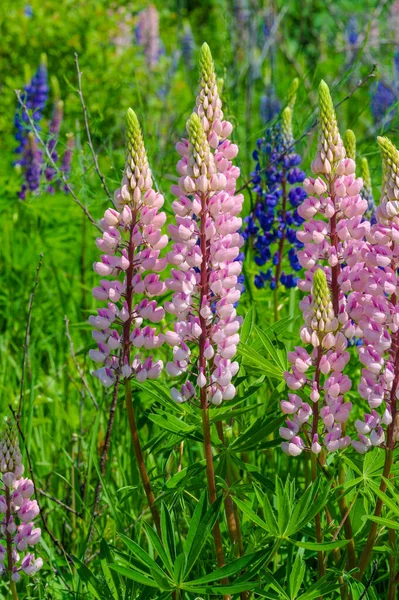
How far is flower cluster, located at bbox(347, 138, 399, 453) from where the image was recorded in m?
1.78

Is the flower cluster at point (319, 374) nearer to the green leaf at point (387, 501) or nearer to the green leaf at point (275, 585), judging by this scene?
the green leaf at point (387, 501)

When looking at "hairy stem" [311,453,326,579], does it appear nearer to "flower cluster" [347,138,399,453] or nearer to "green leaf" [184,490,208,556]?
"flower cluster" [347,138,399,453]

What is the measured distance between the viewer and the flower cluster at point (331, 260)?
1839 mm

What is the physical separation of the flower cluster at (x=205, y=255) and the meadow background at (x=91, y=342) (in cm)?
14

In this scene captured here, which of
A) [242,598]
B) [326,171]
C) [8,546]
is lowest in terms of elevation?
[242,598]

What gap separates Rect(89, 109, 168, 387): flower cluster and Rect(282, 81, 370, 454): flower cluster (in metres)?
0.31

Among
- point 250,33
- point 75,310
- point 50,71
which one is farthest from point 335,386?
point 50,71

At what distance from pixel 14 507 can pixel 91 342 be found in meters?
1.85

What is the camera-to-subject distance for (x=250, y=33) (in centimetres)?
599

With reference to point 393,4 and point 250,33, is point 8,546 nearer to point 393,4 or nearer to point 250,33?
point 250,33

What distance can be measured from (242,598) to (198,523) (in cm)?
31

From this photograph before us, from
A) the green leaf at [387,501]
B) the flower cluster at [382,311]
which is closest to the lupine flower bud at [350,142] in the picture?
the flower cluster at [382,311]

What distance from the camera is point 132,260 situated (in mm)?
1878

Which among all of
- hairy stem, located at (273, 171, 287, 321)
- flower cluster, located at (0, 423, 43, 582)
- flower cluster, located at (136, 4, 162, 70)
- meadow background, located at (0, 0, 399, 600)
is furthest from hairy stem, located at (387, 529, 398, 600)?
flower cluster, located at (136, 4, 162, 70)
